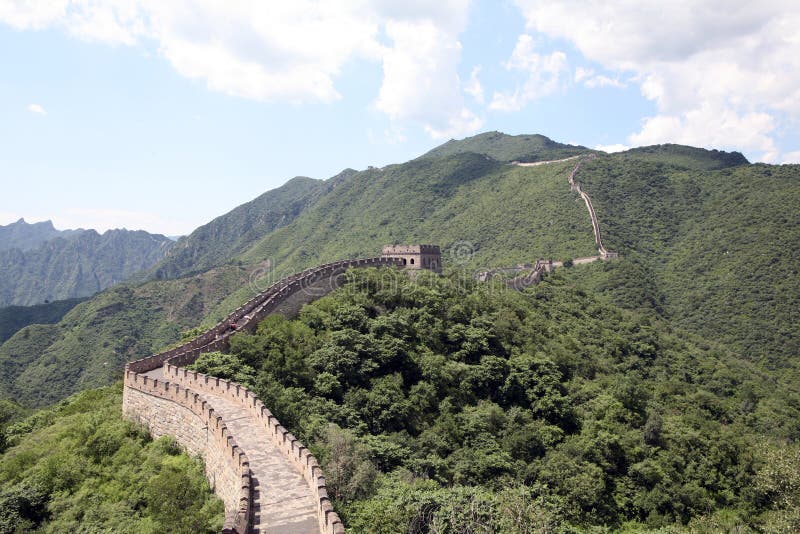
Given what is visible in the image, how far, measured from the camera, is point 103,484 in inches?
784

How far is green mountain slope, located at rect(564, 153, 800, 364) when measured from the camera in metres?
68.4

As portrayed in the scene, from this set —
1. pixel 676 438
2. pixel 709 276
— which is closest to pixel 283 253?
pixel 709 276

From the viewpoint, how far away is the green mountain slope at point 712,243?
68.4 metres

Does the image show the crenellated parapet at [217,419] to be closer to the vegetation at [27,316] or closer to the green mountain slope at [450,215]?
the green mountain slope at [450,215]

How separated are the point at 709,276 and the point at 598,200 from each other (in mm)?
24209

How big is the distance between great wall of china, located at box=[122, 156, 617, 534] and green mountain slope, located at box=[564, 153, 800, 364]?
59079 mm

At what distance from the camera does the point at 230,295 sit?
106 metres

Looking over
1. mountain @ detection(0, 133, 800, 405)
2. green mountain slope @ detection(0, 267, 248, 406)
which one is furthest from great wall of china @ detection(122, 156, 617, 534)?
mountain @ detection(0, 133, 800, 405)

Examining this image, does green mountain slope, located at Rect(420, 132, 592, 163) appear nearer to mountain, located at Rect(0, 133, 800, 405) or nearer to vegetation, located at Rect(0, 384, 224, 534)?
mountain, located at Rect(0, 133, 800, 405)

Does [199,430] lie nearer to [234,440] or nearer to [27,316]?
[234,440]

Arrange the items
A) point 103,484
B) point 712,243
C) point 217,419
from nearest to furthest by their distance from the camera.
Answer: point 217,419, point 103,484, point 712,243

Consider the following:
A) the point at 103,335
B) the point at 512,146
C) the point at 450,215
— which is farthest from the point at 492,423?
the point at 512,146

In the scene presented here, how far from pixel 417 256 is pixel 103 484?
114 feet

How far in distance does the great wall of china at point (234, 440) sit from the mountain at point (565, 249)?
186ft
